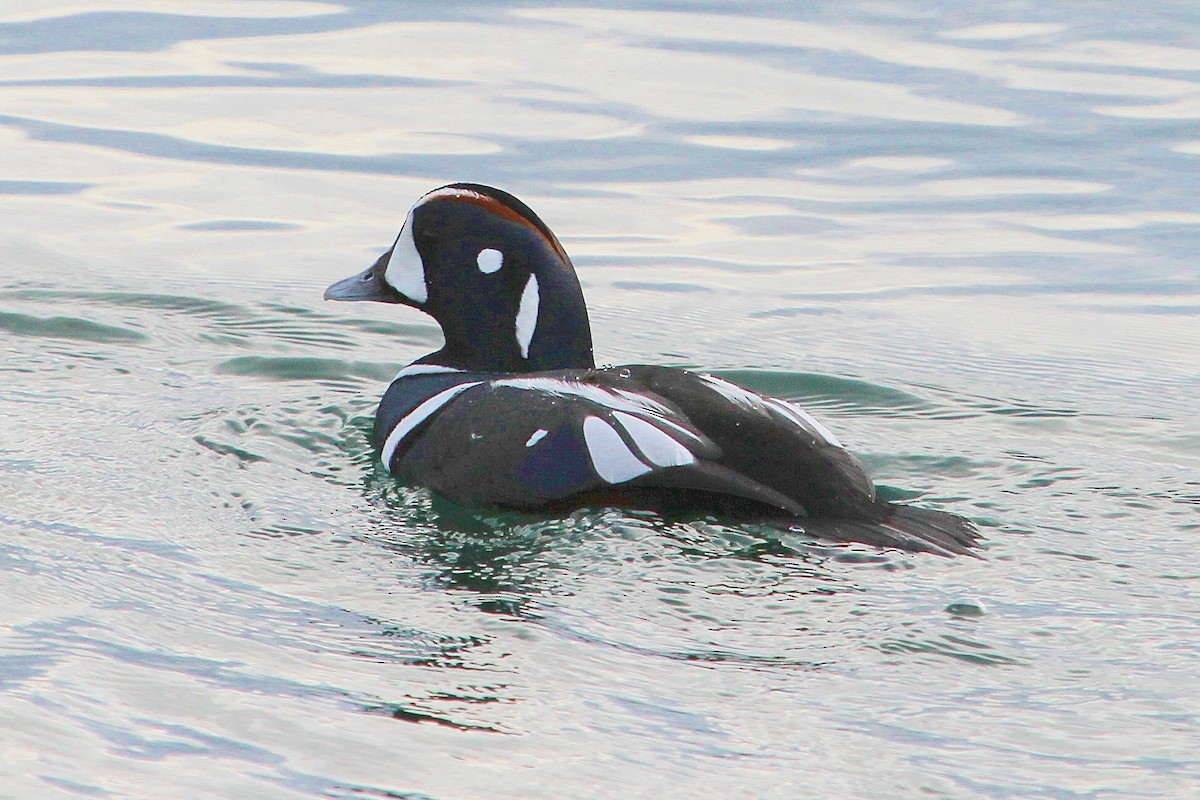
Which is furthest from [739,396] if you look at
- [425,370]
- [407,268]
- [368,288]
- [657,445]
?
[368,288]

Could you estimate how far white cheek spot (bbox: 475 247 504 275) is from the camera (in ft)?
23.3

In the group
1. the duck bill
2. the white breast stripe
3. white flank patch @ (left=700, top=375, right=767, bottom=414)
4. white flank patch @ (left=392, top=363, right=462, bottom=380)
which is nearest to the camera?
white flank patch @ (left=700, top=375, right=767, bottom=414)

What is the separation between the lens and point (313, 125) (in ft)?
41.8

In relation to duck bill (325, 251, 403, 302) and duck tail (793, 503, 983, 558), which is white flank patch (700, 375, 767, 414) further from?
duck bill (325, 251, 403, 302)

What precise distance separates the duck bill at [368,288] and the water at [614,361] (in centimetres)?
49

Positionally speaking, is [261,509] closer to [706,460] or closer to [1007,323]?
[706,460]

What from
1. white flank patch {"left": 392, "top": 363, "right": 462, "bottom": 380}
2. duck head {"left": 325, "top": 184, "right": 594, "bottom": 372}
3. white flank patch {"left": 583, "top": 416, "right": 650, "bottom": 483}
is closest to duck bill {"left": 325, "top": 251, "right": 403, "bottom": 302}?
duck head {"left": 325, "top": 184, "right": 594, "bottom": 372}

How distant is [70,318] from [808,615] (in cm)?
458

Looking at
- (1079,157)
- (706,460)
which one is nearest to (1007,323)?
(1079,157)

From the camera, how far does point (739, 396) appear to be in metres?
6.39

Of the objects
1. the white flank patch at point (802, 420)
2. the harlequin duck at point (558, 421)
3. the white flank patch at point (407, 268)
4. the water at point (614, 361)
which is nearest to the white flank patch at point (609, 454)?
the harlequin duck at point (558, 421)

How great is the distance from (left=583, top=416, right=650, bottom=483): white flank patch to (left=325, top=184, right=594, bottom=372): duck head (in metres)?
0.99

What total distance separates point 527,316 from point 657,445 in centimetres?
126

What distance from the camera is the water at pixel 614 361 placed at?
4699mm
